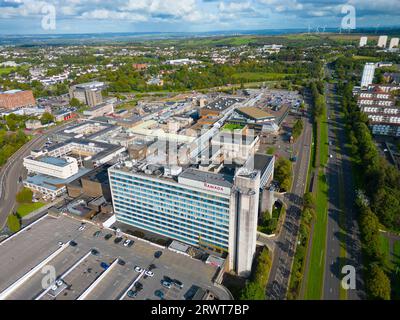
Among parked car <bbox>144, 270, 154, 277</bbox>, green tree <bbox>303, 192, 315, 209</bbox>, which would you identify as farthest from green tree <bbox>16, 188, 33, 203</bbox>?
green tree <bbox>303, 192, 315, 209</bbox>

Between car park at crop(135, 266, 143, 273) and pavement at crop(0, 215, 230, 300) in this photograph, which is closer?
pavement at crop(0, 215, 230, 300)

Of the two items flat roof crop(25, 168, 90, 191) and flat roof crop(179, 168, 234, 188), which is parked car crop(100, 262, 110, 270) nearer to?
flat roof crop(179, 168, 234, 188)

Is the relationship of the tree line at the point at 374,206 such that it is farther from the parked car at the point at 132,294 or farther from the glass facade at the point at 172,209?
the parked car at the point at 132,294

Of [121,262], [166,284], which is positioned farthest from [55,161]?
[166,284]

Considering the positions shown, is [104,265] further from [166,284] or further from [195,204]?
[195,204]

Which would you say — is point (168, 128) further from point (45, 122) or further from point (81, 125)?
point (45, 122)
